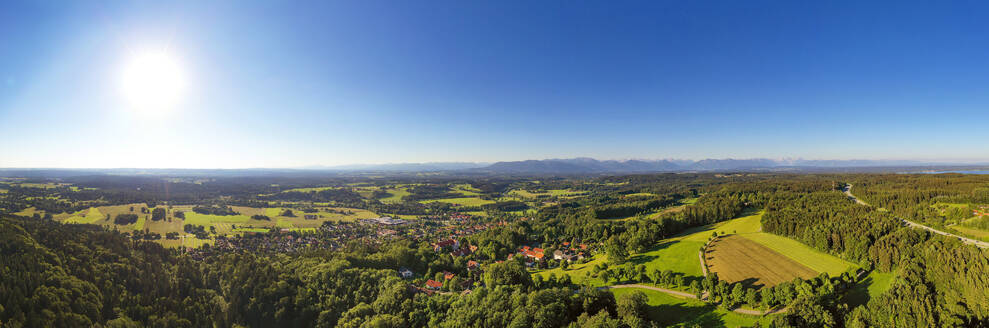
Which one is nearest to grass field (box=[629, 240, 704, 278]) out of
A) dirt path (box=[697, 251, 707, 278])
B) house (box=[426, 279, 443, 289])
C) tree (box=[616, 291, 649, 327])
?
dirt path (box=[697, 251, 707, 278])

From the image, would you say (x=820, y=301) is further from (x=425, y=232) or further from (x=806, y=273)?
(x=425, y=232)

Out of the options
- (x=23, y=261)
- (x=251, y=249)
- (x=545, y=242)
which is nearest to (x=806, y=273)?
(x=545, y=242)

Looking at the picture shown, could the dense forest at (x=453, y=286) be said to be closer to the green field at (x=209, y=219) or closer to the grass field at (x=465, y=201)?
the green field at (x=209, y=219)

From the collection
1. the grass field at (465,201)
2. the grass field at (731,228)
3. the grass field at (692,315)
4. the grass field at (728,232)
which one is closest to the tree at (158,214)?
the grass field at (465,201)

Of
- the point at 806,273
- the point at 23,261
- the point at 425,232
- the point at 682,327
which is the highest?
the point at 23,261

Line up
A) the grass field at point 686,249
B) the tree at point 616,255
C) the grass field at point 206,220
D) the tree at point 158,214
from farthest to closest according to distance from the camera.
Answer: the tree at point 158,214 → the grass field at point 206,220 → the tree at point 616,255 → the grass field at point 686,249

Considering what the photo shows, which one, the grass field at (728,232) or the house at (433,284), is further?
the house at (433,284)
